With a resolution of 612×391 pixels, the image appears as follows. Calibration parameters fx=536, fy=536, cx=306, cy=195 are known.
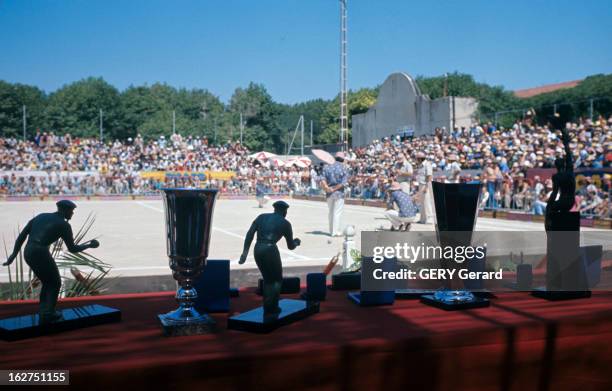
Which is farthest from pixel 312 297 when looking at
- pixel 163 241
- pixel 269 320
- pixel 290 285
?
pixel 163 241

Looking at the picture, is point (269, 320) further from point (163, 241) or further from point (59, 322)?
point (163, 241)

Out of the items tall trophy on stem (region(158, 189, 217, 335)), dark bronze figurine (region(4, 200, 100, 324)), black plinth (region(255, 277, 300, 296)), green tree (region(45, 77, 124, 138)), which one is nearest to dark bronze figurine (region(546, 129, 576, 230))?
black plinth (region(255, 277, 300, 296))

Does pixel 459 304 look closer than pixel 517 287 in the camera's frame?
Yes

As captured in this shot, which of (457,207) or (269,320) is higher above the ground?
(457,207)

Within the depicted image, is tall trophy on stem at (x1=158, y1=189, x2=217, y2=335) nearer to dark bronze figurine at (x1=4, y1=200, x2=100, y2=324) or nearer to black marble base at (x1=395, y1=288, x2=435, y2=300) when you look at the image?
dark bronze figurine at (x1=4, y1=200, x2=100, y2=324)

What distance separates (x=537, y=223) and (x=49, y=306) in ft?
48.8

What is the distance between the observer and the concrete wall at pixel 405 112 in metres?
39.4

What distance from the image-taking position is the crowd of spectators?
17.7 metres

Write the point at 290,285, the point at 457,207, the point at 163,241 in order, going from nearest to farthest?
the point at 457,207, the point at 290,285, the point at 163,241

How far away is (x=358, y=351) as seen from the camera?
67.4 inches

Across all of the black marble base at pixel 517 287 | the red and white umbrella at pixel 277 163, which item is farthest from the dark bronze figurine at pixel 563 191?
the red and white umbrella at pixel 277 163

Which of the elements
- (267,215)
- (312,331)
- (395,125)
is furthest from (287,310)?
(395,125)

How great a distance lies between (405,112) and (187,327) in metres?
43.9

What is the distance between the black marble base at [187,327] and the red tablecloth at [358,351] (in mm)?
27
